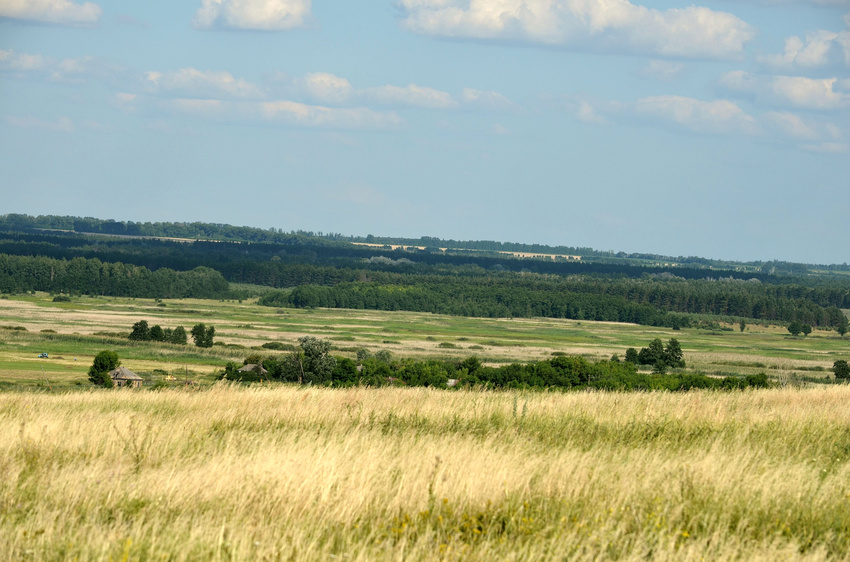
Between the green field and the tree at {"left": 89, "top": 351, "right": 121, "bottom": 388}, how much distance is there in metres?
1.32

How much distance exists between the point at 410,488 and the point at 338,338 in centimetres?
11255

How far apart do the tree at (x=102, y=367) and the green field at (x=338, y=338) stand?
1.32 meters

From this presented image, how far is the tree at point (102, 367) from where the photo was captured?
61.8 m

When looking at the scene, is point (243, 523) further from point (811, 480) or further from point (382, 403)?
point (382, 403)

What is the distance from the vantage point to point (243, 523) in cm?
679

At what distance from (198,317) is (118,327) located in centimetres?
3045

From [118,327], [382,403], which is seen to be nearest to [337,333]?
[118,327]

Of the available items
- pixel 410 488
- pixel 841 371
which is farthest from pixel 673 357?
pixel 410 488

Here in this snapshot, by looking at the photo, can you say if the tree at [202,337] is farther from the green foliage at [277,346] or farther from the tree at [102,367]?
the tree at [102,367]

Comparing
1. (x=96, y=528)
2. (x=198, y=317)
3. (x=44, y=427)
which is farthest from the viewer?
(x=198, y=317)

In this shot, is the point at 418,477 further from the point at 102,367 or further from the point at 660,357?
the point at 660,357

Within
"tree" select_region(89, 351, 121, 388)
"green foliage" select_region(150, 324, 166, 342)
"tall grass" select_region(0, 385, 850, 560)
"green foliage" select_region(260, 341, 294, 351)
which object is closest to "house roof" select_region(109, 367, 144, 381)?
"tree" select_region(89, 351, 121, 388)

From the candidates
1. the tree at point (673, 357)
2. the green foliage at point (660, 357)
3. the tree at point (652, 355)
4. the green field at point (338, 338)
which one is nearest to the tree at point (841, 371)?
the green field at point (338, 338)

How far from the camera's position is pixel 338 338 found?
119 meters
